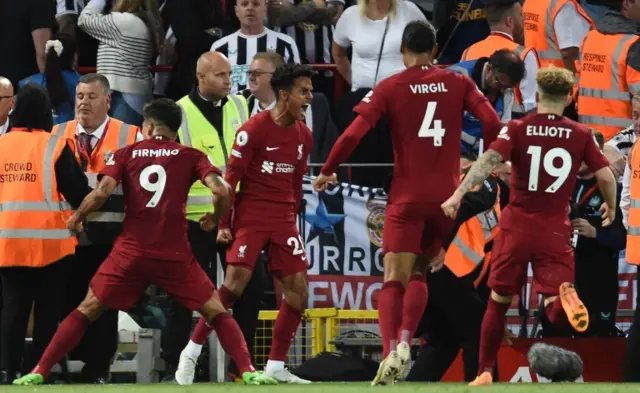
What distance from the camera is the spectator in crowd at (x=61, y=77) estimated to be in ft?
48.7

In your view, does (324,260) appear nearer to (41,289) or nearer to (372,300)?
(372,300)

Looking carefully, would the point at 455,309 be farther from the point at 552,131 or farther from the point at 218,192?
the point at 218,192

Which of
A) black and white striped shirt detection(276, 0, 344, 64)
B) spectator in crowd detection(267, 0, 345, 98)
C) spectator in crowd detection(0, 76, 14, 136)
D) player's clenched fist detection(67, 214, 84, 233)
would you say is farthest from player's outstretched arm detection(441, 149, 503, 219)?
black and white striped shirt detection(276, 0, 344, 64)

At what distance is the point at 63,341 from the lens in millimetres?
11344

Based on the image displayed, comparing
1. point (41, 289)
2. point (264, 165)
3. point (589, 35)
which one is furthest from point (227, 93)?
point (589, 35)

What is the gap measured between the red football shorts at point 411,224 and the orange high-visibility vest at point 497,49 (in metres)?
3.02

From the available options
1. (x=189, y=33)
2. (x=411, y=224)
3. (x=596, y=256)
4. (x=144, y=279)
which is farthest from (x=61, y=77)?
(x=596, y=256)

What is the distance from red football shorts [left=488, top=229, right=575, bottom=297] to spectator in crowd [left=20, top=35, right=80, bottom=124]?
4.87m

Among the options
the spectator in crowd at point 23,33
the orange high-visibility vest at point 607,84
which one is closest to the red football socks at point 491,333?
the orange high-visibility vest at point 607,84

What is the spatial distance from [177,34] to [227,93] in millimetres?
2499

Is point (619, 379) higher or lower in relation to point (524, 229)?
lower

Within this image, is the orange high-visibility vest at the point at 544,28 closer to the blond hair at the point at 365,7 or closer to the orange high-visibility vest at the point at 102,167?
the blond hair at the point at 365,7

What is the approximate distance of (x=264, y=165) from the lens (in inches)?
480

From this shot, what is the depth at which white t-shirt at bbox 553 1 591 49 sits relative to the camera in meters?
15.0
